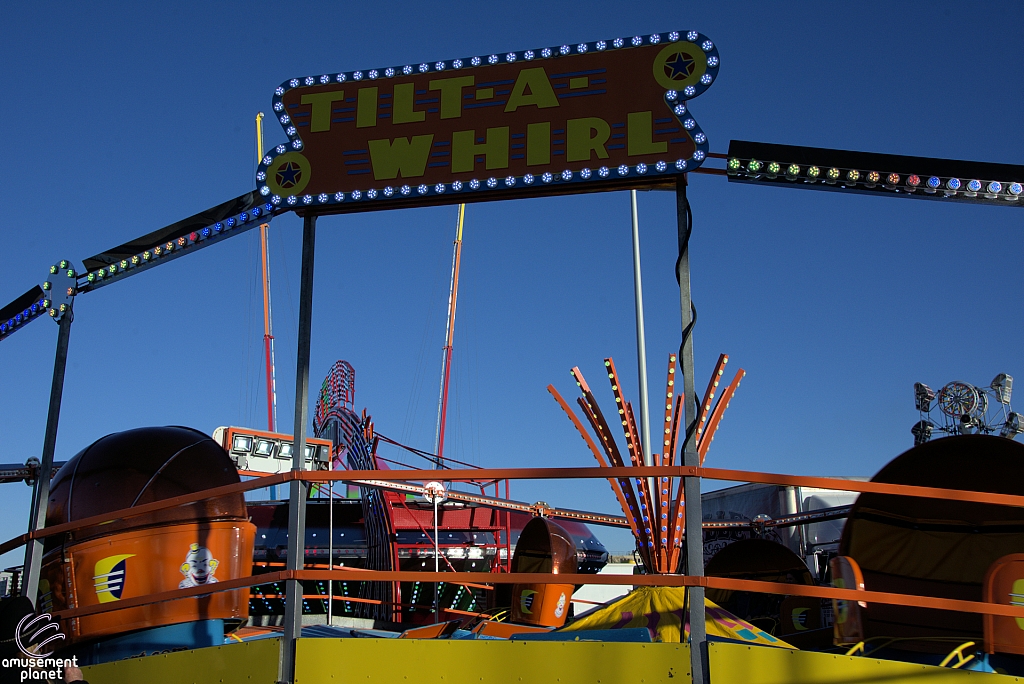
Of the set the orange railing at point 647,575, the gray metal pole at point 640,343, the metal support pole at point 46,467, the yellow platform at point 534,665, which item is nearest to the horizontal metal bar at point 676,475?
the orange railing at point 647,575

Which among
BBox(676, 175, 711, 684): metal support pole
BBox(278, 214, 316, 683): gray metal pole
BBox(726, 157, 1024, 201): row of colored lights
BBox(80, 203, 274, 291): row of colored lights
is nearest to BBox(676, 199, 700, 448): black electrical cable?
BBox(676, 175, 711, 684): metal support pole

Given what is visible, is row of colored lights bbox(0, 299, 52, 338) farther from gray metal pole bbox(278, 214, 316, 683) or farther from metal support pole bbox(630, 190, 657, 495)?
metal support pole bbox(630, 190, 657, 495)

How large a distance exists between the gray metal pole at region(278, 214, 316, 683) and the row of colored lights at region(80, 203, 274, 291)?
1.52m

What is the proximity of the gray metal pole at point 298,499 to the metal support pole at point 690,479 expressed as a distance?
7.72 ft

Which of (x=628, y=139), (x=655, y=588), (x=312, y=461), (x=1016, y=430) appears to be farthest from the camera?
(x=1016, y=430)

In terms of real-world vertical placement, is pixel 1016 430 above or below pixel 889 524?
above

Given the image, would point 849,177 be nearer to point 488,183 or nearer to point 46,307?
point 488,183

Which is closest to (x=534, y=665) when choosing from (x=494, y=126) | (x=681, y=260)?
(x=681, y=260)

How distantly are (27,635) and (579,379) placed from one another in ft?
16.5

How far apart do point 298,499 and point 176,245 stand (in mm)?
3647

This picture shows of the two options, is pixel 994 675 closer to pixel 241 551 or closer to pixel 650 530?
pixel 650 530

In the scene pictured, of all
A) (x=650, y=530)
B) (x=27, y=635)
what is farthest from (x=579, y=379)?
(x=27, y=635)

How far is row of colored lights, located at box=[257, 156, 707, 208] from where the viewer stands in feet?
19.4

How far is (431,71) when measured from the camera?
21.9 ft
